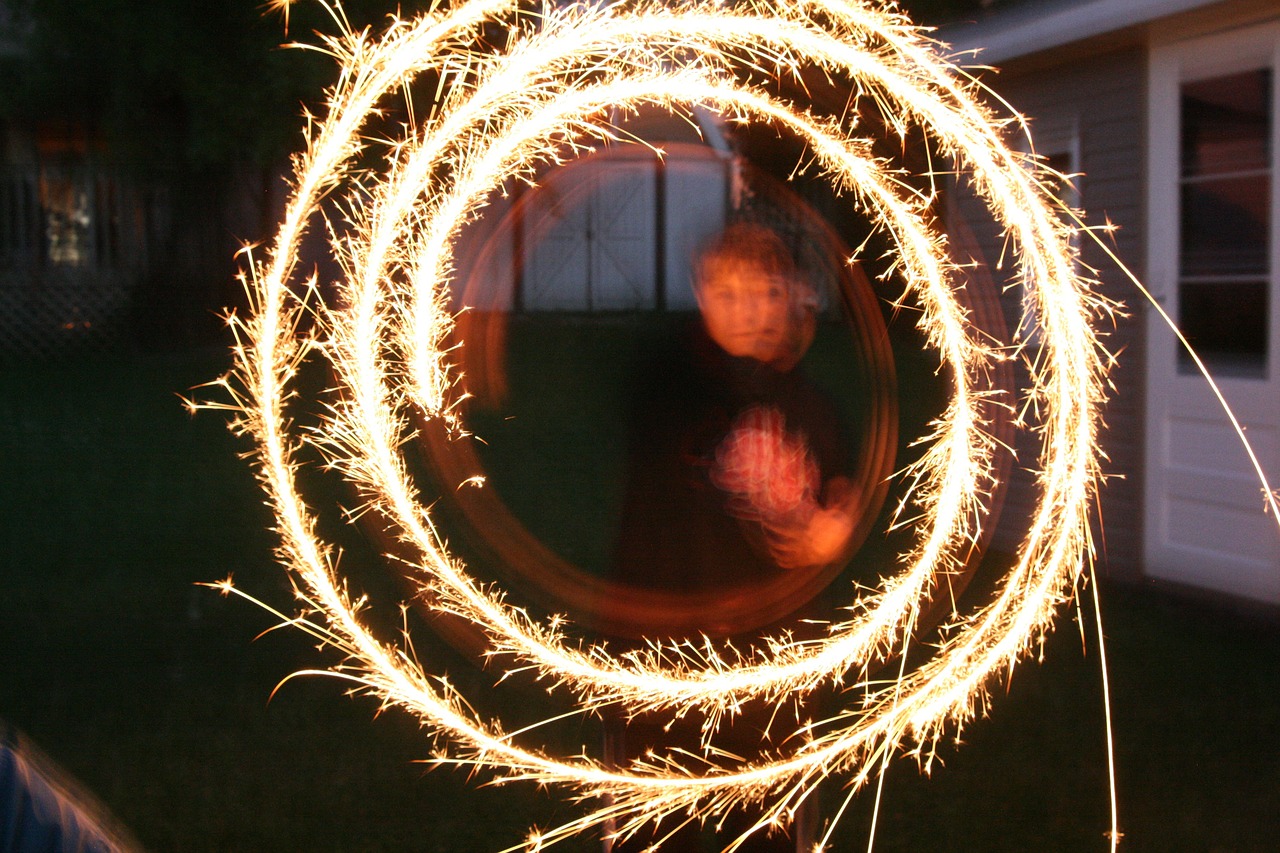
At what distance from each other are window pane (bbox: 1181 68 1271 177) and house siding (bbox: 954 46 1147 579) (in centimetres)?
26

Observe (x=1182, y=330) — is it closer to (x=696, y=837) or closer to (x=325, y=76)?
(x=696, y=837)

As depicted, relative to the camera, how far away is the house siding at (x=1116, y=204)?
6516 millimetres

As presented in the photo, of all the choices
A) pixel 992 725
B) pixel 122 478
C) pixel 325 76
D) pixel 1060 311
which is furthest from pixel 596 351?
pixel 1060 311

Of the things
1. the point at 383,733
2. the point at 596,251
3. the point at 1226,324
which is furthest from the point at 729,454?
the point at 596,251

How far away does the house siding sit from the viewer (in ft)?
21.4

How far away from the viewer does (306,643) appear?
5.87 meters

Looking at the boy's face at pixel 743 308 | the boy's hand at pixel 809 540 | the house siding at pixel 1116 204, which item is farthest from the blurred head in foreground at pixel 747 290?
the house siding at pixel 1116 204

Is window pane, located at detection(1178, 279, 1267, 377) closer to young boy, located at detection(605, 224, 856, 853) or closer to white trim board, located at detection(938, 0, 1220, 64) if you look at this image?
white trim board, located at detection(938, 0, 1220, 64)

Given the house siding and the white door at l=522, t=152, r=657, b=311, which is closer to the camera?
the house siding

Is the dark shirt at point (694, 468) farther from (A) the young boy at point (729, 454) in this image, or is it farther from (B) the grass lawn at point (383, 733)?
(B) the grass lawn at point (383, 733)

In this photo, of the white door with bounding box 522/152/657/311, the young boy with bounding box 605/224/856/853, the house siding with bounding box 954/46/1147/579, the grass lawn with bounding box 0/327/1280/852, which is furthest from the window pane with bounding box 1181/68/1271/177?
the white door with bounding box 522/152/657/311

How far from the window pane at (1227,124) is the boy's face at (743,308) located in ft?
13.0

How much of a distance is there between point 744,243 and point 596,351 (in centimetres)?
1369

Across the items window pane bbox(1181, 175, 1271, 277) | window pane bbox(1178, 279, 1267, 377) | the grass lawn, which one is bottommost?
the grass lawn
